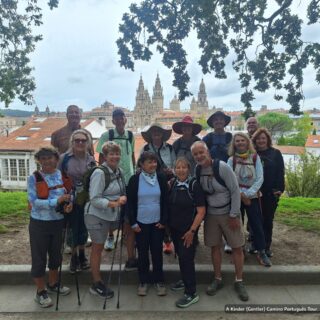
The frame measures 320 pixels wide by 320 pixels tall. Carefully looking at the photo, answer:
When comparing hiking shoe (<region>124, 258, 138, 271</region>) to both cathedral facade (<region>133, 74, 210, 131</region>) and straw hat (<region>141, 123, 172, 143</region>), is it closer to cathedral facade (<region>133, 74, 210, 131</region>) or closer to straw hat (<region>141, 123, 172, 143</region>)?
straw hat (<region>141, 123, 172, 143</region>)

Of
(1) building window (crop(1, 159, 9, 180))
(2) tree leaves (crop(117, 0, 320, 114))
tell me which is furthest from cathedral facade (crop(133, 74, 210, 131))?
(2) tree leaves (crop(117, 0, 320, 114))

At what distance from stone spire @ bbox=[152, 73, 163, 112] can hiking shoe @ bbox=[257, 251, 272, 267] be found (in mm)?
136927

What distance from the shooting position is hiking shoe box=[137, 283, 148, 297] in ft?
12.3

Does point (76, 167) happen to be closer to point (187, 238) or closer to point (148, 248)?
point (148, 248)

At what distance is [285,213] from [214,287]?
12.3 feet

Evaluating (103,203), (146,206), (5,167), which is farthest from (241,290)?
(5,167)

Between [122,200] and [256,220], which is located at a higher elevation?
[122,200]

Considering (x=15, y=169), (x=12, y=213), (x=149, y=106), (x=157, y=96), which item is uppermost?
(x=157, y=96)

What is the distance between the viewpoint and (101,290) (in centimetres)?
373

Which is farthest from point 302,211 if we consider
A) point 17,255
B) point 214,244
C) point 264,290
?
point 17,255

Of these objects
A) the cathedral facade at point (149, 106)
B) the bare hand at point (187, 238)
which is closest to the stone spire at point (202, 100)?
the cathedral facade at point (149, 106)

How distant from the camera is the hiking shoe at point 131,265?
4096 millimetres

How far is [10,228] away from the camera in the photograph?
5750mm

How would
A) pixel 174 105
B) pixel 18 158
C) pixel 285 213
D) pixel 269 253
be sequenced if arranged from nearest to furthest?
pixel 269 253, pixel 285 213, pixel 18 158, pixel 174 105
